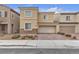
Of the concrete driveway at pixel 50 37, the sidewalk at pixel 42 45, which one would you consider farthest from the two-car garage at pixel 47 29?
the sidewalk at pixel 42 45

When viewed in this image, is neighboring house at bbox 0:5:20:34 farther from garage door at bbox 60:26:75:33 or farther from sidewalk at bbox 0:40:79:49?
garage door at bbox 60:26:75:33

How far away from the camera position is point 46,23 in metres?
20.6

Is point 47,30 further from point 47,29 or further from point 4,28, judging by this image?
point 4,28

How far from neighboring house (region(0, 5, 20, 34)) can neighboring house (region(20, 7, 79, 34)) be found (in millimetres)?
692

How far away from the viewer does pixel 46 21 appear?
2073cm

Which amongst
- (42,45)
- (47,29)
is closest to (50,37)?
(47,29)

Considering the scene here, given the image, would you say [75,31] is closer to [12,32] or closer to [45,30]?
[45,30]

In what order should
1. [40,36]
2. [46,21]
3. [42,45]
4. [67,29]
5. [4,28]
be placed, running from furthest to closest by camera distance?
[46,21] → [67,29] → [40,36] → [4,28] → [42,45]

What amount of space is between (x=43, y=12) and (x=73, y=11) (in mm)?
3398

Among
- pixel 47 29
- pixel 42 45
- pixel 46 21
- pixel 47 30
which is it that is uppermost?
pixel 46 21

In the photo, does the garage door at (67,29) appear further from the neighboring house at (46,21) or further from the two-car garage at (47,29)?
the two-car garage at (47,29)

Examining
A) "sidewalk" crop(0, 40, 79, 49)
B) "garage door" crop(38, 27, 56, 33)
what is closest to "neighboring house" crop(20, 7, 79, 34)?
"garage door" crop(38, 27, 56, 33)

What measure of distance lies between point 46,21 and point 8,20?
179 inches
